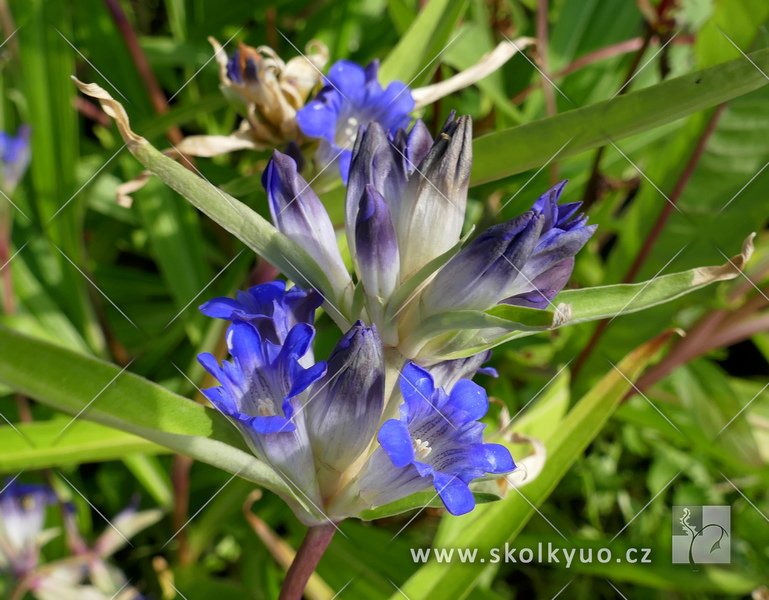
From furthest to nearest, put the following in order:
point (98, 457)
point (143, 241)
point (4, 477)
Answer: point (143, 241) → point (4, 477) → point (98, 457)

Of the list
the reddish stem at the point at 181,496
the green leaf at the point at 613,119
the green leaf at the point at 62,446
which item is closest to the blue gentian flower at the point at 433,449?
the green leaf at the point at 613,119

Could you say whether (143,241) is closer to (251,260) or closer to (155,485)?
(251,260)

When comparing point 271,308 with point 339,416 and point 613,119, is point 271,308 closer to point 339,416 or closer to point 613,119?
point 339,416

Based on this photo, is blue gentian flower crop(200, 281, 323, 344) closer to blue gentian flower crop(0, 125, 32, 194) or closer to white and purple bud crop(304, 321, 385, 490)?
white and purple bud crop(304, 321, 385, 490)

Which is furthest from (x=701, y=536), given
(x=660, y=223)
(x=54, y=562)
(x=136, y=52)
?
(x=136, y=52)

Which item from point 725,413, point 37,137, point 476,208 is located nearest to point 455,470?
point 476,208

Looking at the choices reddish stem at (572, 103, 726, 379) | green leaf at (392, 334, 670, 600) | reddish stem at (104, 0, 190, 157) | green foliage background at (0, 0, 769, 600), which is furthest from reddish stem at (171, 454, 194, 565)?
reddish stem at (572, 103, 726, 379)
